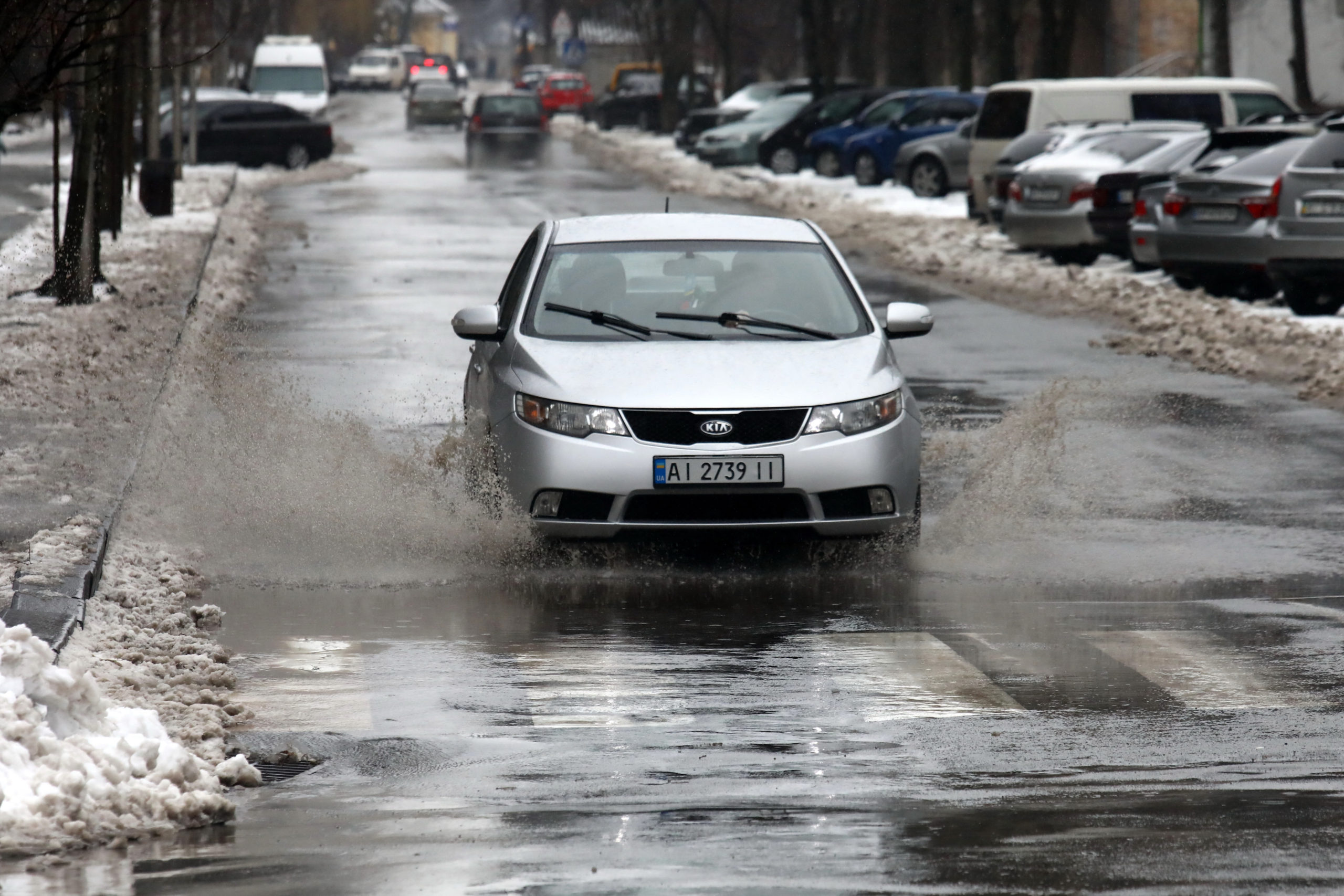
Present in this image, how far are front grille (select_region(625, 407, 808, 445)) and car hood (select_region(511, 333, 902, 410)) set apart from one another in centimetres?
4

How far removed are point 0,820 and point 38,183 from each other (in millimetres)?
34354

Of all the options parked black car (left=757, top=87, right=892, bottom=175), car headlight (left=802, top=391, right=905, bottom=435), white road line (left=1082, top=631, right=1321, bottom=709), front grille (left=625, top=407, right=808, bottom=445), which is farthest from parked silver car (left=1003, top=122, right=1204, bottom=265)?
parked black car (left=757, top=87, right=892, bottom=175)

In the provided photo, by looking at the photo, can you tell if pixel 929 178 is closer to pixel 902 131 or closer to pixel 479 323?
pixel 902 131

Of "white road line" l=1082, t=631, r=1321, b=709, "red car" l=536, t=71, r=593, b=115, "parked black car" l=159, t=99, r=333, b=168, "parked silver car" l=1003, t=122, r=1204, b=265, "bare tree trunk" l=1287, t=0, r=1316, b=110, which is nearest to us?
"white road line" l=1082, t=631, r=1321, b=709

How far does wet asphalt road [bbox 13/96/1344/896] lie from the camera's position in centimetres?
491

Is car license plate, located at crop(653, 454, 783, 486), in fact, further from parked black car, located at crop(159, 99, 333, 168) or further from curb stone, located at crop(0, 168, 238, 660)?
parked black car, located at crop(159, 99, 333, 168)

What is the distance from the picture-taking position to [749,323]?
31.3 ft

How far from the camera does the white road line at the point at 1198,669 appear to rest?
6.70 meters

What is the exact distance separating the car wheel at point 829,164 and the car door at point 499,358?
31.0 meters

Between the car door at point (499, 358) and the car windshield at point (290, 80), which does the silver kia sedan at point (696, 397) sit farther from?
the car windshield at point (290, 80)

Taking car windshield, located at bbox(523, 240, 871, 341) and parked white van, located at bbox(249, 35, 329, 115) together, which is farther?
parked white van, located at bbox(249, 35, 329, 115)

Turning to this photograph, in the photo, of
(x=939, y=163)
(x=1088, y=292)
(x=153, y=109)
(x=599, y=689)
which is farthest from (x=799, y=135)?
(x=599, y=689)

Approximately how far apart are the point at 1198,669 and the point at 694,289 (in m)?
3.40

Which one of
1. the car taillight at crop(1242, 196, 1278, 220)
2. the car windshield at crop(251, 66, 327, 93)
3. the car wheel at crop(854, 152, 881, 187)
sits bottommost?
the car windshield at crop(251, 66, 327, 93)
